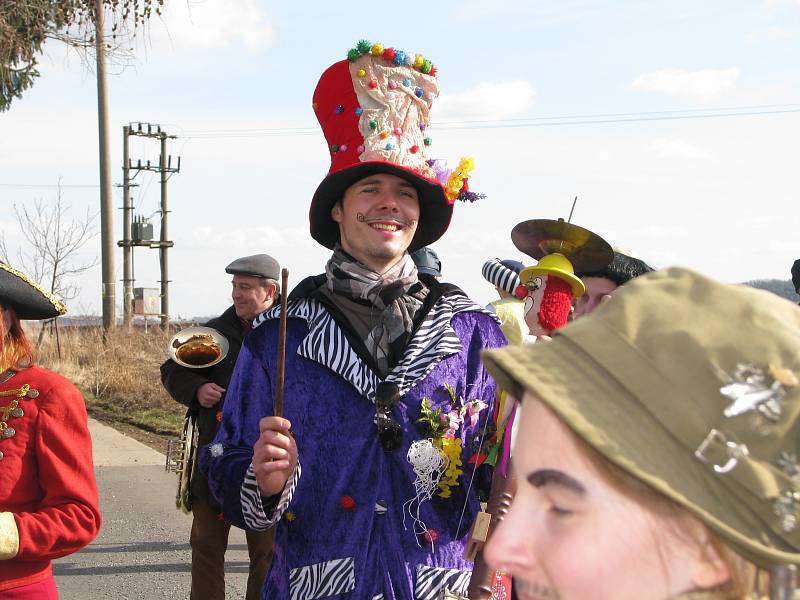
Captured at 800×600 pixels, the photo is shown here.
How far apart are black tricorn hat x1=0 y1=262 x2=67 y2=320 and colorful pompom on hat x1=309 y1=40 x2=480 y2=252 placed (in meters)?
0.99

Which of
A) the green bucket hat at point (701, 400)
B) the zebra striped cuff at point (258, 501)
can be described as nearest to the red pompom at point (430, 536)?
the zebra striped cuff at point (258, 501)

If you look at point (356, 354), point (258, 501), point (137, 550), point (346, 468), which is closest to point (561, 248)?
point (356, 354)

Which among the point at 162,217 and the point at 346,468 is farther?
the point at 162,217

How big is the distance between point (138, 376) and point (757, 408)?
1561 cm

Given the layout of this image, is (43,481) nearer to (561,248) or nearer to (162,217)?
(561,248)

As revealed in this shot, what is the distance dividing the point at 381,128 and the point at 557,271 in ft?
2.39

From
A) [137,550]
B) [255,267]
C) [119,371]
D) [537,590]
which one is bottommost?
[119,371]

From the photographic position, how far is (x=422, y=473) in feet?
8.66

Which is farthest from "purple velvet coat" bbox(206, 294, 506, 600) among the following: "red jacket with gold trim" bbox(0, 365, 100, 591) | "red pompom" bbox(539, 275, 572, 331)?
"red jacket with gold trim" bbox(0, 365, 100, 591)

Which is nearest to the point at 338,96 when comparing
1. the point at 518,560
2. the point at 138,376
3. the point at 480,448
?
the point at 480,448

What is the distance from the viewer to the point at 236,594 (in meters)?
6.15

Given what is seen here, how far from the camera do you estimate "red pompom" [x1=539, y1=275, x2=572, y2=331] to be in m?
3.03

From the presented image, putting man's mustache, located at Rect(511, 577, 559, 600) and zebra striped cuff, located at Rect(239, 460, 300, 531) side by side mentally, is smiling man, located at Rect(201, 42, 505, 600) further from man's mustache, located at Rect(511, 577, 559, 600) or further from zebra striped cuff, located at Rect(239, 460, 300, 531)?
man's mustache, located at Rect(511, 577, 559, 600)

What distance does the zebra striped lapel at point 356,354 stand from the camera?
2.71 metres
